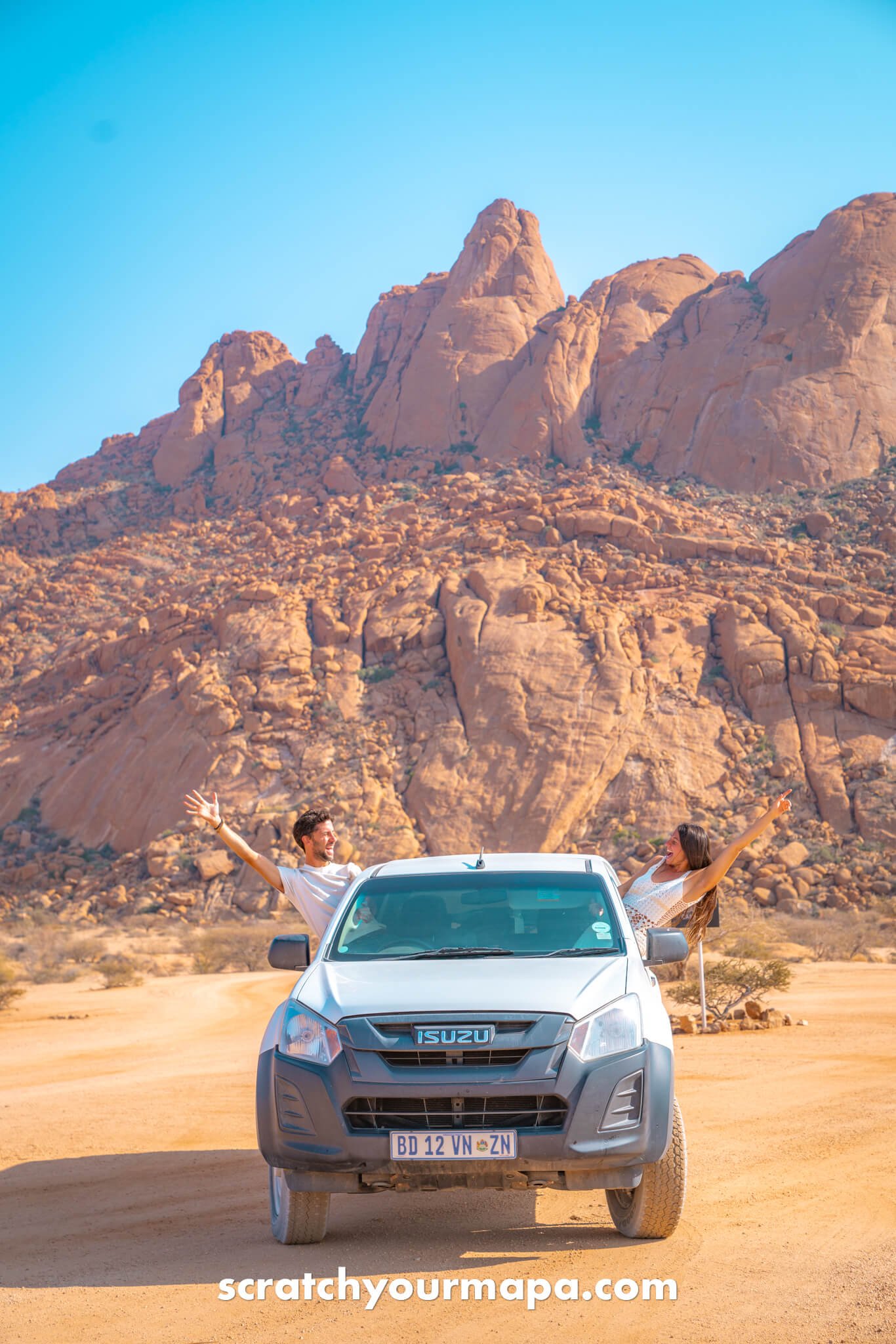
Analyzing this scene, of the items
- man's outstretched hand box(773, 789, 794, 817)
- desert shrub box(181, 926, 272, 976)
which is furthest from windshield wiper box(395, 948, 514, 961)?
desert shrub box(181, 926, 272, 976)

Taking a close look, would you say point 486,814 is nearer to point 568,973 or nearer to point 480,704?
point 480,704

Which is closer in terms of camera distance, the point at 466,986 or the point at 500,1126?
the point at 500,1126

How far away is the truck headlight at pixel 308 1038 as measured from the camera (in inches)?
189

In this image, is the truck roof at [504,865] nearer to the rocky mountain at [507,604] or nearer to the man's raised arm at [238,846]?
the man's raised arm at [238,846]

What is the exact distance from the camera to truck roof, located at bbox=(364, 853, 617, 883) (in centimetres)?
609

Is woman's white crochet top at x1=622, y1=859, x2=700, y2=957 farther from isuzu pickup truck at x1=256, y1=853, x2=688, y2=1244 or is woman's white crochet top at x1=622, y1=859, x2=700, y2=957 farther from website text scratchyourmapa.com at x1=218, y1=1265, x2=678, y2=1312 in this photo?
website text scratchyourmapa.com at x1=218, y1=1265, x2=678, y2=1312

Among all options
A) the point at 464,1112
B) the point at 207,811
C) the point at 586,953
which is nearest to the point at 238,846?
the point at 207,811

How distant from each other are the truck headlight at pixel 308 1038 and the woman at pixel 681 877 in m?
2.30

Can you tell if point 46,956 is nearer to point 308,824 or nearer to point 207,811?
point 207,811

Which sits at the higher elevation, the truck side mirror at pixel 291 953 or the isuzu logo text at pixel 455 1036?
the truck side mirror at pixel 291 953

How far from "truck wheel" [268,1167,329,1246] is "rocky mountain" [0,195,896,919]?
2516 cm

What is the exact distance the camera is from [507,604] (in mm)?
38219

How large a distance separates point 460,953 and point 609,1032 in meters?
0.93

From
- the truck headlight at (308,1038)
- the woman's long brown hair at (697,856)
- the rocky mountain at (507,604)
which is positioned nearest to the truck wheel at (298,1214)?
the truck headlight at (308,1038)
